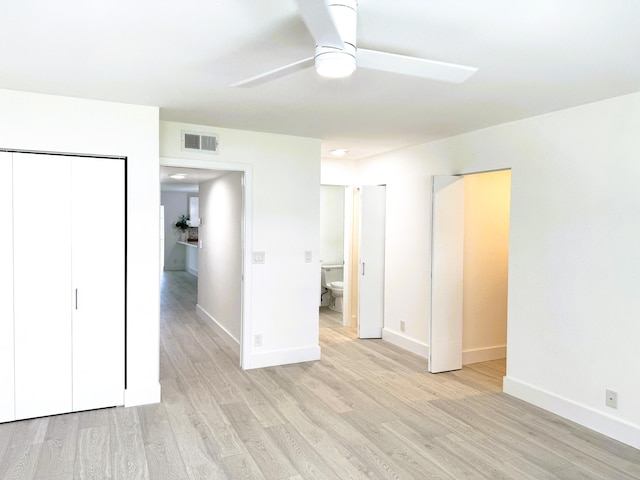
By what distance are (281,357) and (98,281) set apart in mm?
1993

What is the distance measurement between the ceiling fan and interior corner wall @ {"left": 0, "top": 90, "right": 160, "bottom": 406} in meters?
1.79

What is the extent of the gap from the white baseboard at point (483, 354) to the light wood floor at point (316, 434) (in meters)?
0.30

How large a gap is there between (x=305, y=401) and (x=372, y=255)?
94.6 inches

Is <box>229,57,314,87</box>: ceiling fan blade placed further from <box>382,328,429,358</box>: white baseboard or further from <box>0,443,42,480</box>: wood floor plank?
<box>382,328,429,358</box>: white baseboard

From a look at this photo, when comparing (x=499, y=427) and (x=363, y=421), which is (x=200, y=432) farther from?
(x=499, y=427)

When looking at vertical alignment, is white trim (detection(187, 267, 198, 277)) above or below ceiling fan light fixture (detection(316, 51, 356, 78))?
below

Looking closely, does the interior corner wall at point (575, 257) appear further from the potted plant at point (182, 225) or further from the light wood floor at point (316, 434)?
the potted plant at point (182, 225)

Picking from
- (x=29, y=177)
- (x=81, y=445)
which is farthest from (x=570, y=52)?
(x=81, y=445)

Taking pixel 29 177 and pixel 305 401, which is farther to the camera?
pixel 305 401

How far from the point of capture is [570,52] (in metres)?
2.27

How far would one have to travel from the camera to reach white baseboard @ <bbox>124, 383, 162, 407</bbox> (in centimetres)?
348

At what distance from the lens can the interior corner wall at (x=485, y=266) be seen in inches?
186

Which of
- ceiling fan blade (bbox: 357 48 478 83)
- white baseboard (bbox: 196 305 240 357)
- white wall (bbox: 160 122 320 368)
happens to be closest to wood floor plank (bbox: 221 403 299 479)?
white wall (bbox: 160 122 320 368)

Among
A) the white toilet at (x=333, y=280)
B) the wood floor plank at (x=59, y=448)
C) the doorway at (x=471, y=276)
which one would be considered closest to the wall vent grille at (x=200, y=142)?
the doorway at (x=471, y=276)
